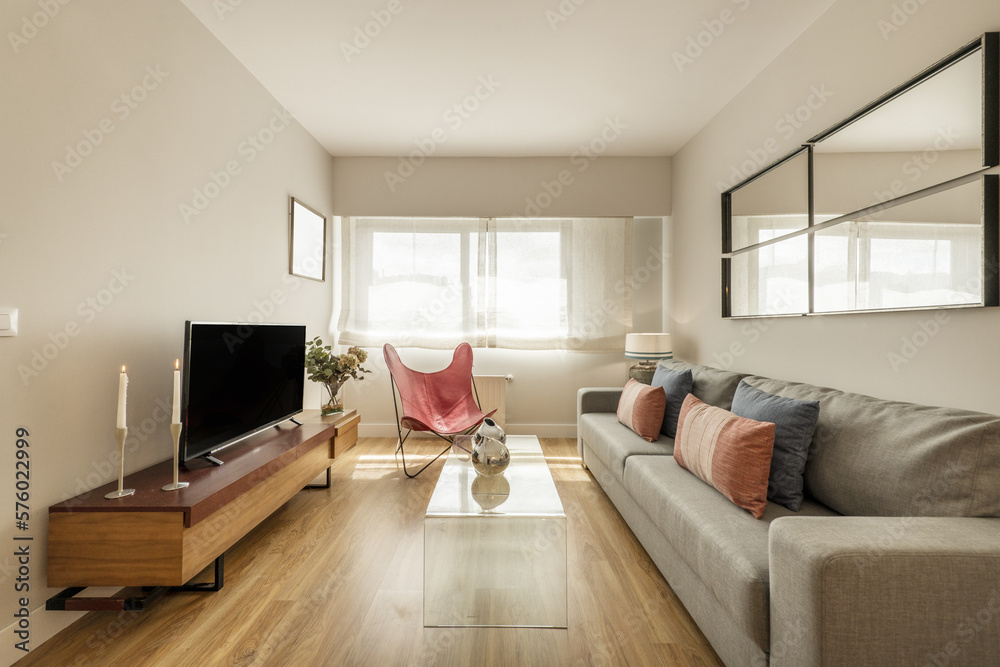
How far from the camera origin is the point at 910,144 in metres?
1.94

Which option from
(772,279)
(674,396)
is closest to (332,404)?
(674,396)

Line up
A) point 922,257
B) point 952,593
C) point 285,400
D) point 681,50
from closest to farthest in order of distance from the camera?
point 952,593, point 922,257, point 681,50, point 285,400

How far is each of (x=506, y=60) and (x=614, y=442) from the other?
7.80 ft

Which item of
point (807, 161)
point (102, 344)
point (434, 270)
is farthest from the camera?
point (434, 270)

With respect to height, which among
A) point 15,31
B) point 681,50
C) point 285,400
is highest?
point 681,50

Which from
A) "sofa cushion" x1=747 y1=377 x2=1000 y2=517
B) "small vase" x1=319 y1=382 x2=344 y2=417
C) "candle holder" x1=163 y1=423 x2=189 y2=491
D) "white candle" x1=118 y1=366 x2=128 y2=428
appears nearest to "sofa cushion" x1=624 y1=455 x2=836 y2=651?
"sofa cushion" x1=747 y1=377 x2=1000 y2=517

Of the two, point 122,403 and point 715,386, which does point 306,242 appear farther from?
point 715,386

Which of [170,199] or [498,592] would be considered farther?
[170,199]

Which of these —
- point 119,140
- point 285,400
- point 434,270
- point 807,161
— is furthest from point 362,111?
point 807,161

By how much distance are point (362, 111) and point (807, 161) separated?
2.96 metres

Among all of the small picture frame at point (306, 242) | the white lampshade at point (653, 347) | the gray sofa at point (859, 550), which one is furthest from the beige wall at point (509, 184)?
the gray sofa at point (859, 550)

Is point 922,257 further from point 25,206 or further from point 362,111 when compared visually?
point 362,111

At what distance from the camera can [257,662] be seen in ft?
5.32

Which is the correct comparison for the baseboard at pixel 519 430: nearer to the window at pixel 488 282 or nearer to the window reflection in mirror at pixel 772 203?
the window at pixel 488 282
